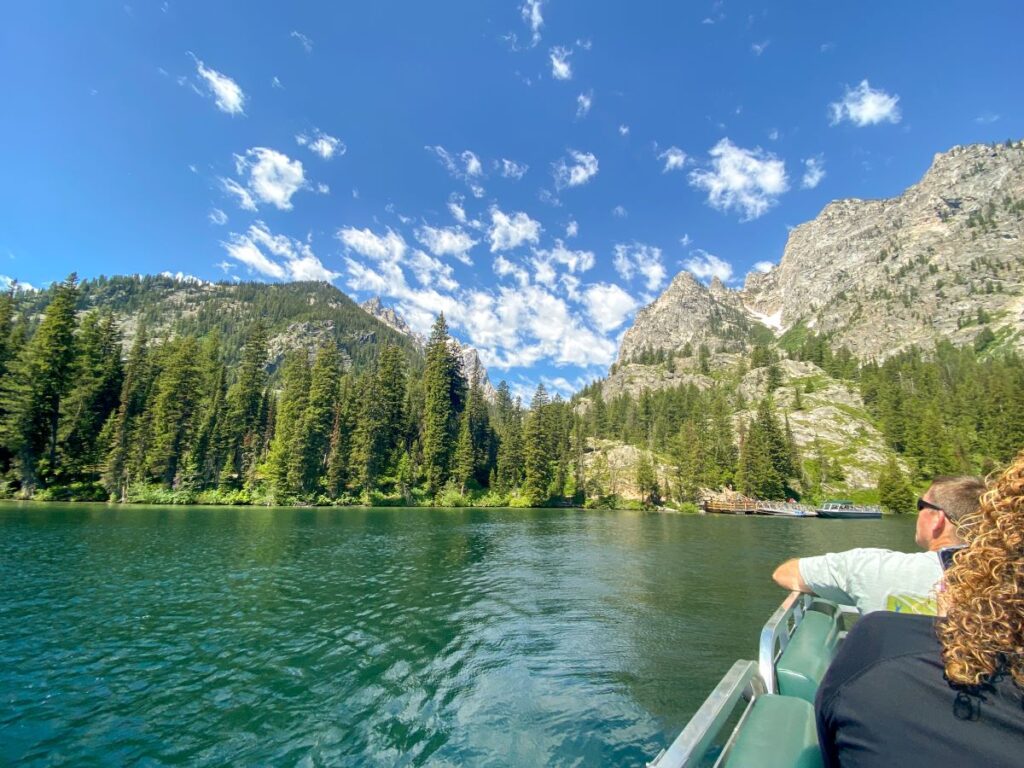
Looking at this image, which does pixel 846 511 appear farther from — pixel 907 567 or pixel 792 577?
→ pixel 907 567

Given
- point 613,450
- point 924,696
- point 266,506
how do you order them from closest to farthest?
point 924,696, point 266,506, point 613,450

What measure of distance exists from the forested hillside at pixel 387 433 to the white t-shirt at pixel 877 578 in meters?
77.6

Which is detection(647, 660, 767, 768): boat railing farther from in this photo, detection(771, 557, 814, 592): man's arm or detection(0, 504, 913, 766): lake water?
detection(0, 504, 913, 766): lake water

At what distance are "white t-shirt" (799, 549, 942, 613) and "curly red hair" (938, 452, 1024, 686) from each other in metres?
1.97

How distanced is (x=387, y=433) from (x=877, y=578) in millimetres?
83808

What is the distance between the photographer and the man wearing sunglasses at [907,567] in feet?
13.3

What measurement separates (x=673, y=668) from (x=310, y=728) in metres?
9.11

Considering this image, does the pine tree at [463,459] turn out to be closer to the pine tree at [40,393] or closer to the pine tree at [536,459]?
the pine tree at [536,459]

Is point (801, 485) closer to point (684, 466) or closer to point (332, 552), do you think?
point (684, 466)

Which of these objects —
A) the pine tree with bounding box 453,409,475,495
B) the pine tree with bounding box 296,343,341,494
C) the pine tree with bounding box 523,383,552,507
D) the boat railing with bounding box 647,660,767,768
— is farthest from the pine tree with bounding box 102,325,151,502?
the boat railing with bounding box 647,660,767,768

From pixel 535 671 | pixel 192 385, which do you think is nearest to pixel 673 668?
pixel 535 671

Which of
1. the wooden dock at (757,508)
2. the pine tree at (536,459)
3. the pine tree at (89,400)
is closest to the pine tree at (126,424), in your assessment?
the pine tree at (89,400)

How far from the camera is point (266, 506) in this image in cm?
6894

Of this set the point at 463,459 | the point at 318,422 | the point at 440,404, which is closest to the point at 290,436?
the point at 318,422
